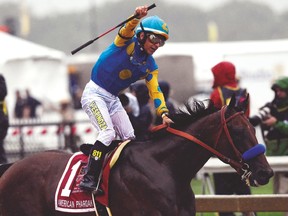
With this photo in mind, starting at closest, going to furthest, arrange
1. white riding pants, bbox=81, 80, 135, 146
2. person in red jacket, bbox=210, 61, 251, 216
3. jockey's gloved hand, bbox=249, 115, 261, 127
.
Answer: white riding pants, bbox=81, 80, 135, 146, jockey's gloved hand, bbox=249, 115, 261, 127, person in red jacket, bbox=210, 61, 251, 216

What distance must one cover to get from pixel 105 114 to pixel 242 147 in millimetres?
1300

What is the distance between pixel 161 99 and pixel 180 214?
118cm

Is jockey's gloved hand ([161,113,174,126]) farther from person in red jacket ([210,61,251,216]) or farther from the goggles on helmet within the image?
person in red jacket ([210,61,251,216])

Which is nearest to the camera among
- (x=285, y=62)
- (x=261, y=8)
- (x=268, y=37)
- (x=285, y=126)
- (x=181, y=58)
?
(x=285, y=126)

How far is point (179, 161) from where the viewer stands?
8.05 m

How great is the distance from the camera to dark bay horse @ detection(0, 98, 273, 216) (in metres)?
7.84

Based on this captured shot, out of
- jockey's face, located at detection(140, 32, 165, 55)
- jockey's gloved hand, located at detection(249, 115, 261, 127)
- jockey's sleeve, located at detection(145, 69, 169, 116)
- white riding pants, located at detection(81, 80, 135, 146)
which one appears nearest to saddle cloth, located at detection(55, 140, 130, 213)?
white riding pants, located at detection(81, 80, 135, 146)

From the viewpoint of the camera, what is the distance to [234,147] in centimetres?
790

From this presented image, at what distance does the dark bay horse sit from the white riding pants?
0.24 meters

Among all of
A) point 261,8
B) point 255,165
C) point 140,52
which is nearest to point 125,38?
point 140,52

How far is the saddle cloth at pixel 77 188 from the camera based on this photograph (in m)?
8.10

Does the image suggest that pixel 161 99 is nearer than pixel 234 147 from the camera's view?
No

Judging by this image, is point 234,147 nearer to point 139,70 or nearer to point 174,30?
point 139,70

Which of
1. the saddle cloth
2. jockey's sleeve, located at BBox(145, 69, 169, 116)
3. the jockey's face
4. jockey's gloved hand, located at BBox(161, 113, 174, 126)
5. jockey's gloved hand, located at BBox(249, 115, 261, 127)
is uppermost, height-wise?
the jockey's face
